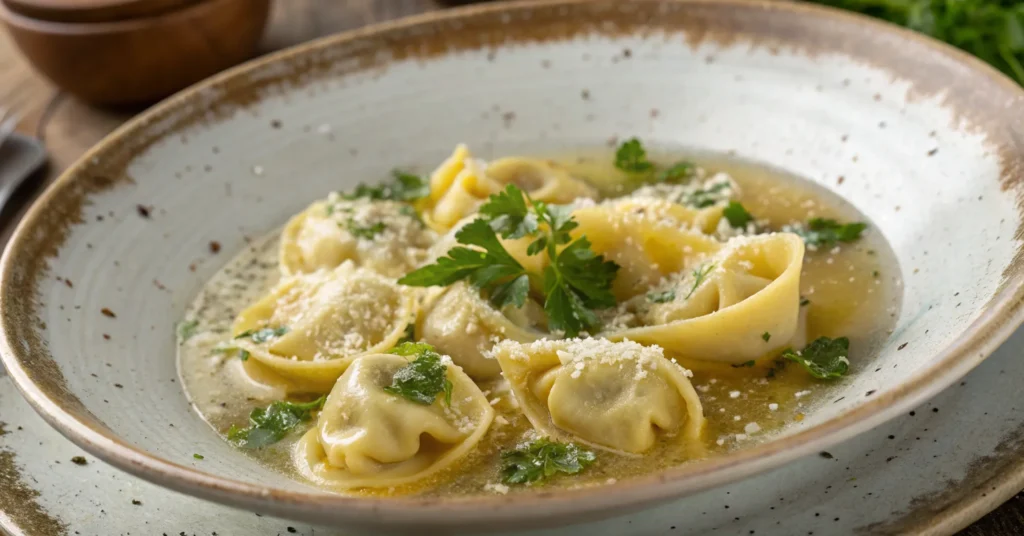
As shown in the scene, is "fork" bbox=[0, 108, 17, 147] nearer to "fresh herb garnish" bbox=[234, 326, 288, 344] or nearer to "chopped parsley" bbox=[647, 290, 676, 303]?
"fresh herb garnish" bbox=[234, 326, 288, 344]

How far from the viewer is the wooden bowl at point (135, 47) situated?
5.60m

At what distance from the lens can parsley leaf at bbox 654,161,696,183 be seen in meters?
4.80

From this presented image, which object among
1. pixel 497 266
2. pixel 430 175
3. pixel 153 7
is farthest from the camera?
pixel 153 7

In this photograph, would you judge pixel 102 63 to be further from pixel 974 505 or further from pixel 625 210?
pixel 974 505

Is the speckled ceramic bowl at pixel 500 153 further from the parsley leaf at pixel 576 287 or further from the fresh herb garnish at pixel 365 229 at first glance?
the parsley leaf at pixel 576 287

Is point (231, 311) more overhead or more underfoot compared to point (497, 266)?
more underfoot

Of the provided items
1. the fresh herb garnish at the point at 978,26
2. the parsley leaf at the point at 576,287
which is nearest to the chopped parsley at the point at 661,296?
the parsley leaf at the point at 576,287

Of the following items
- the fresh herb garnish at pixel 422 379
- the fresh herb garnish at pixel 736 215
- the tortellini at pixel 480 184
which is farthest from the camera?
the tortellini at pixel 480 184

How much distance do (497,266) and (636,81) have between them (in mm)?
1829

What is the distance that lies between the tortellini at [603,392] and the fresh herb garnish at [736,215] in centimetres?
113

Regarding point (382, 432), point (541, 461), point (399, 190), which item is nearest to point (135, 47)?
point (399, 190)

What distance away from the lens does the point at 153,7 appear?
18.4ft

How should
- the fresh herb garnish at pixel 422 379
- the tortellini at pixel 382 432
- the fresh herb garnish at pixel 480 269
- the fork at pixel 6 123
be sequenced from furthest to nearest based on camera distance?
1. the fork at pixel 6 123
2. the fresh herb garnish at pixel 480 269
3. the fresh herb garnish at pixel 422 379
4. the tortellini at pixel 382 432

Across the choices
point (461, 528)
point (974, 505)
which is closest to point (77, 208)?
point (461, 528)
